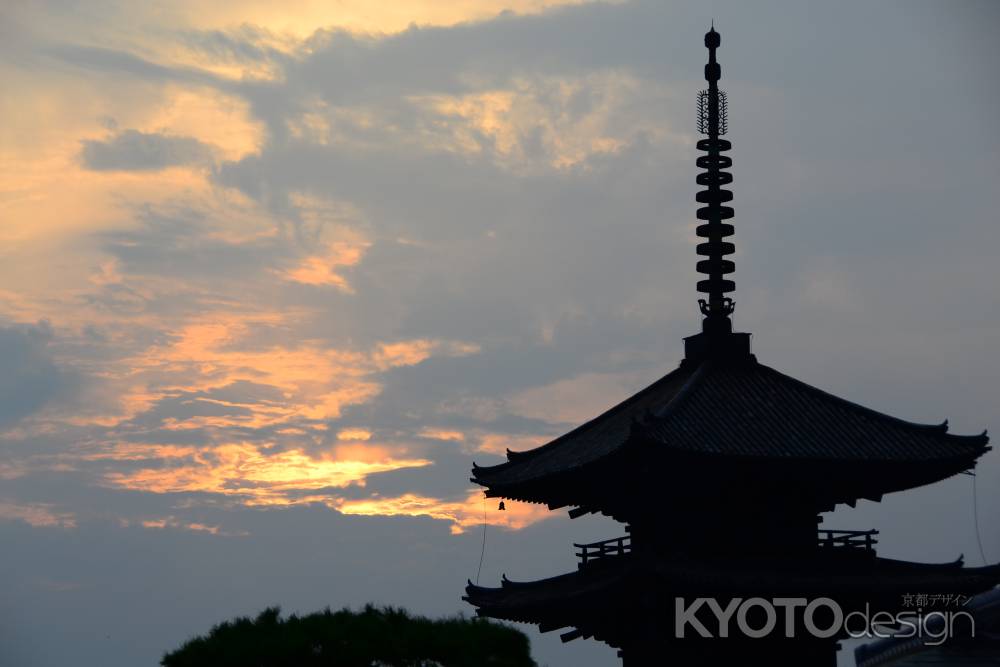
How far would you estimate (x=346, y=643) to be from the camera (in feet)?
114

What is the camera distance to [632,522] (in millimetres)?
28719

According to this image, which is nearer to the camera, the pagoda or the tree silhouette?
the pagoda

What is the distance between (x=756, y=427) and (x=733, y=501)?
175 cm

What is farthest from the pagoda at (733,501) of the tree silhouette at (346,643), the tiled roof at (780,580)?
the tree silhouette at (346,643)

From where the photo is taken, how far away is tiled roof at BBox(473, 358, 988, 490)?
87.6 ft

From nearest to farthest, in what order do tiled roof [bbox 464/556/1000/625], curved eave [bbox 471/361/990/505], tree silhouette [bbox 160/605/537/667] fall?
tiled roof [bbox 464/556/1000/625] < curved eave [bbox 471/361/990/505] < tree silhouette [bbox 160/605/537/667]

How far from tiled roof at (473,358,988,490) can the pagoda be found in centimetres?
4

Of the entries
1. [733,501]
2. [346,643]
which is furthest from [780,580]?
[346,643]

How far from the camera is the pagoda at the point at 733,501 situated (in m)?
26.3

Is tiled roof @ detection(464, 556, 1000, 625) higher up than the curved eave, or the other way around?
the curved eave

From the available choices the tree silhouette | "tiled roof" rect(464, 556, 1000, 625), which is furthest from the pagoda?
the tree silhouette

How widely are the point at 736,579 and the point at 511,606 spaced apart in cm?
674

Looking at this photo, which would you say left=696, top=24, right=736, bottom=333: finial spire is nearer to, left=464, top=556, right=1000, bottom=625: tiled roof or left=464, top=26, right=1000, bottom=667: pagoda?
left=464, top=26, right=1000, bottom=667: pagoda

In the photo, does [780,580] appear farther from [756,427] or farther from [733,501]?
[756,427]
